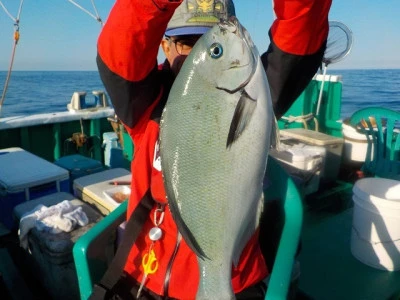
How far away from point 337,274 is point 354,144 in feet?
7.42

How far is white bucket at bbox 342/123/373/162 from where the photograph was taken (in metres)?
4.52

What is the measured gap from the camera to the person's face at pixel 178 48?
170cm

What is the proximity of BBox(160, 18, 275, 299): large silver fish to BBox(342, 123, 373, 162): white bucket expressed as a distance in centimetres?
373

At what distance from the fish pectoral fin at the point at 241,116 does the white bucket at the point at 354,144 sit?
378 cm

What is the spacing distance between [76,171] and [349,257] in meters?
2.90

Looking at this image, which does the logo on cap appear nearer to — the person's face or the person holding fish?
the person's face

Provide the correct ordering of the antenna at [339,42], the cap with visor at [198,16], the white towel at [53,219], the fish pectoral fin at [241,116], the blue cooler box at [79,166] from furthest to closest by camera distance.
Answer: the antenna at [339,42]
the blue cooler box at [79,166]
the white towel at [53,219]
the cap with visor at [198,16]
the fish pectoral fin at [241,116]

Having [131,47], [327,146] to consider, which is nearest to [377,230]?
[327,146]

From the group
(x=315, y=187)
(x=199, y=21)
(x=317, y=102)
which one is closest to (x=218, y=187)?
(x=199, y=21)

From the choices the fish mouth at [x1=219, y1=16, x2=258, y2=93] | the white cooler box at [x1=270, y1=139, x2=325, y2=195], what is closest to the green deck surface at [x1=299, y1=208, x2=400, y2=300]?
the white cooler box at [x1=270, y1=139, x2=325, y2=195]

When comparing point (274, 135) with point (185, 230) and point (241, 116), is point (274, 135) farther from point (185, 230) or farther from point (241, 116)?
point (185, 230)

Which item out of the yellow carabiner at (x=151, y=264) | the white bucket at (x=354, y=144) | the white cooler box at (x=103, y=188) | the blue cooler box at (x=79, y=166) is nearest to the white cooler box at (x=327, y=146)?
the white bucket at (x=354, y=144)

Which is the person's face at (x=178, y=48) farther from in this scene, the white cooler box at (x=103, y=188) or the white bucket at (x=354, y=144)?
the white bucket at (x=354, y=144)

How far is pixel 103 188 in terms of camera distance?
3.24 m
